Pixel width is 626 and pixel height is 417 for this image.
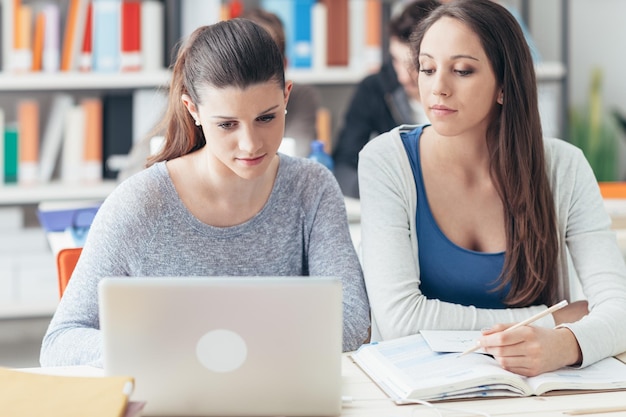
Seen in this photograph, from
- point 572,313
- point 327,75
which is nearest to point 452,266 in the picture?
point 572,313

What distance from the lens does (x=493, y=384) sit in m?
1.38

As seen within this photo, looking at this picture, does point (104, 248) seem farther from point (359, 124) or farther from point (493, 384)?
point (359, 124)

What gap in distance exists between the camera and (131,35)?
11.7 ft

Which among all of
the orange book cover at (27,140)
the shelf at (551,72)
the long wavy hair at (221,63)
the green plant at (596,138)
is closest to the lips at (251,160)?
the long wavy hair at (221,63)

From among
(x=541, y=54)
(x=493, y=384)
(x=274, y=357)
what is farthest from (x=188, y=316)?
(x=541, y=54)

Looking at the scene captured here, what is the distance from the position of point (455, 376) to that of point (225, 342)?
1.24 feet

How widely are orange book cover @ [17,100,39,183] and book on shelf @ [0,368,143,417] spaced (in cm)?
242

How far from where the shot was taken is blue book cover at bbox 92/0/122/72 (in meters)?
3.53

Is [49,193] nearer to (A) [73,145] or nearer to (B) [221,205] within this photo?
(A) [73,145]

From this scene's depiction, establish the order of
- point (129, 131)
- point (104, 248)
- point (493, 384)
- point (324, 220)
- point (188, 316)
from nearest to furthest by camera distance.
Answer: point (188, 316)
point (493, 384)
point (104, 248)
point (324, 220)
point (129, 131)

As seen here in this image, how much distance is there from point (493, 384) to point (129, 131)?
2.54 meters

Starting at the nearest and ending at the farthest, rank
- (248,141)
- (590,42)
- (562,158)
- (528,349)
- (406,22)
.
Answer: (528,349) < (248,141) < (562,158) < (406,22) < (590,42)

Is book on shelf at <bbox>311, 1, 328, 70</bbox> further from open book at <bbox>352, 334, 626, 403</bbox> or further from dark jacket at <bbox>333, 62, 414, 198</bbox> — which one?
open book at <bbox>352, 334, 626, 403</bbox>

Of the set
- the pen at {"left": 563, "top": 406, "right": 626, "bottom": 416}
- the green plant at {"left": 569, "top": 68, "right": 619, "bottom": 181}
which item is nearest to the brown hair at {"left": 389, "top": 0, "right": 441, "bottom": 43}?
the green plant at {"left": 569, "top": 68, "right": 619, "bottom": 181}
